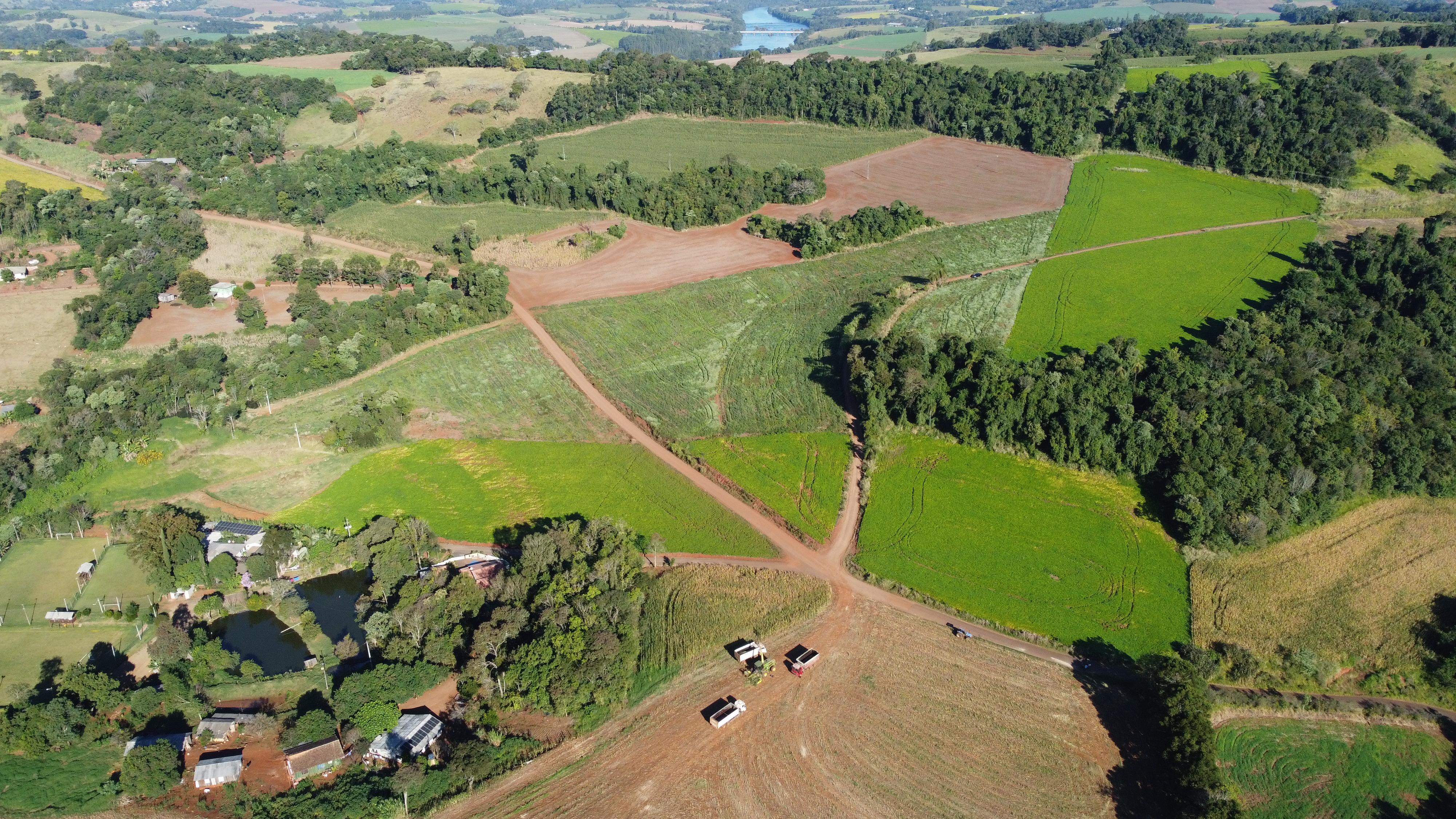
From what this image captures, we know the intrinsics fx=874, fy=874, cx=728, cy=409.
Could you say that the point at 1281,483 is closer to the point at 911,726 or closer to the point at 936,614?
the point at 936,614

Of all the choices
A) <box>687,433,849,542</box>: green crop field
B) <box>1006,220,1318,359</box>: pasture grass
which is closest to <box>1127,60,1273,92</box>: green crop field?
<box>1006,220,1318,359</box>: pasture grass

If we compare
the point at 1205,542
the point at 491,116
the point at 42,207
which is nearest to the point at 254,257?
the point at 42,207

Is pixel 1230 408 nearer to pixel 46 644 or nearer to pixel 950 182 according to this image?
pixel 950 182

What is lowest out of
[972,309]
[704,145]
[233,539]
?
[233,539]

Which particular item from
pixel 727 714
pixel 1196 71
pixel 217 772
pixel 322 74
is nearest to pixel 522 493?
pixel 727 714

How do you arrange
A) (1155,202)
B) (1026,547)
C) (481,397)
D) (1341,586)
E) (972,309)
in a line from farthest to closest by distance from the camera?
1. (1155,202)
2. (972,309)
3. (481,397)
4. (1026,547)
5. (1341,586)

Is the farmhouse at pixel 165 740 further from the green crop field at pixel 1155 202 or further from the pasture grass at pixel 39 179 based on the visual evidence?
the pasture grass at pixel 39 179

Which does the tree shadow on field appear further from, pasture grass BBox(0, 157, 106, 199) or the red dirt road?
pasture grass BBox(0, 157, 106, 199)
